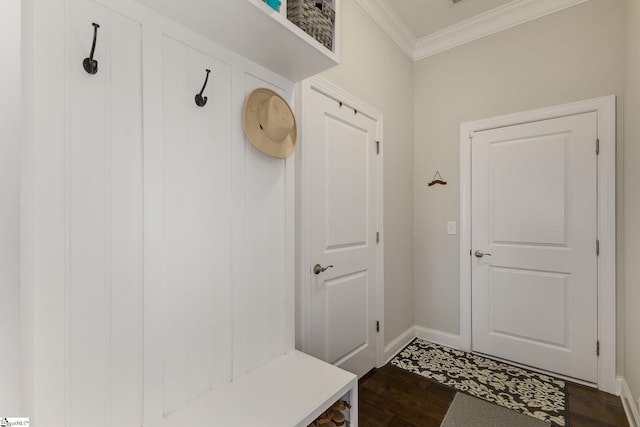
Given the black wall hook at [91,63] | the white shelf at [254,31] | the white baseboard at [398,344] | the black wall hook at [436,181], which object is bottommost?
the white baseboard at [398,344]

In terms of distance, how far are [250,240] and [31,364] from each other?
2.35 ft

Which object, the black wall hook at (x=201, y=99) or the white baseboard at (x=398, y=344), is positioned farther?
the white baseboard at (x=398, y=344)

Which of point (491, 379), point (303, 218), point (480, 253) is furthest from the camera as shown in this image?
point (480, 253)

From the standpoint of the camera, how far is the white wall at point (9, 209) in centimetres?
63

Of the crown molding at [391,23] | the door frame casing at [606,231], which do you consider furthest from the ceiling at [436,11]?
the door frame casing at [606,231]

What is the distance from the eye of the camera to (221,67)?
3.66 ft

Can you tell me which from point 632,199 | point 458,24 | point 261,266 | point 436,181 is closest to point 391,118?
point 436,181

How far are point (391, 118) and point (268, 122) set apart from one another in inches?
64.8

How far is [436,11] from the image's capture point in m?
2.39

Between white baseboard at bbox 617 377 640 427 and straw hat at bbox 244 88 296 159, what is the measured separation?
245 centimetres

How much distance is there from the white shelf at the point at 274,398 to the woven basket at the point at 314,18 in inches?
54.4

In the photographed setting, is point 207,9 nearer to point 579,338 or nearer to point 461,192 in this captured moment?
point 461,192

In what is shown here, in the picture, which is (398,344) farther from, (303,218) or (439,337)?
(303,218)

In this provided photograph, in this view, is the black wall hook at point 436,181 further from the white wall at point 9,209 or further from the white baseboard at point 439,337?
the white wall at point 9,209
